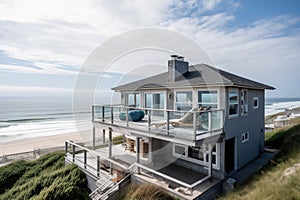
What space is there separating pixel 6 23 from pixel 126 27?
763 cm

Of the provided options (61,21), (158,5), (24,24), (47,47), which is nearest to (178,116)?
(158,5)

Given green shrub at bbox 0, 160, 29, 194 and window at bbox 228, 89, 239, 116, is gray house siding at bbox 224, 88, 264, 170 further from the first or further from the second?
green shrub at bbox 0, 160, 29, 194

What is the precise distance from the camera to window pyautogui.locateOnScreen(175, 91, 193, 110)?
9595 mm

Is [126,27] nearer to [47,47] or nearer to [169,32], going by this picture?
[169,32]

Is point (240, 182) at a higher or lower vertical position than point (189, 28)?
lower

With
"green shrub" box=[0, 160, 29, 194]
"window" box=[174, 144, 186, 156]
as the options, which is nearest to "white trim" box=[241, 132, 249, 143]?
"window" box=[174, 144, 186, 156]

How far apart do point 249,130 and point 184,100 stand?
4247mm

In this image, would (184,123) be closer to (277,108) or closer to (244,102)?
(244,102)

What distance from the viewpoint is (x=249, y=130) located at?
1045 centimetres

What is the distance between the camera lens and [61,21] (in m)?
12.1

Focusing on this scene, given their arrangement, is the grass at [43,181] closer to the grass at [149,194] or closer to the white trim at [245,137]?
the grass at [149,194]

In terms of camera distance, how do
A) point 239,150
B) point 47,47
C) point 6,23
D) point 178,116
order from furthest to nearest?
point 47,47 → point 6,23 → point 239,150 → point 178,116

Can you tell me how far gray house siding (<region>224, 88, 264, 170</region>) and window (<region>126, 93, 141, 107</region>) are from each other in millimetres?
6475

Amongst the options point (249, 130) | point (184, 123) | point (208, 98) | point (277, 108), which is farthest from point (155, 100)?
point (277, 108)
